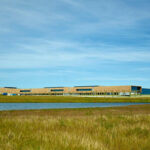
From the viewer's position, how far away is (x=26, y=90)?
607ft

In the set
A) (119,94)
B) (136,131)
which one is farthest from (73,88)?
(136,131)

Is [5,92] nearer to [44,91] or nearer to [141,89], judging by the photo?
[44,91]

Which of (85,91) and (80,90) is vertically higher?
(80,90)

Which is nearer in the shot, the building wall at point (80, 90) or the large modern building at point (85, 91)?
the large modern building at point (85, 91)

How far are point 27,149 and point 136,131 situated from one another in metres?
5.51

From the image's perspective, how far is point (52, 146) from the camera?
600 centimetres

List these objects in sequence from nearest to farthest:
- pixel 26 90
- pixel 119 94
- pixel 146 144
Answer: pixel 146 144 → pixel 119 94 → pixel 26 90

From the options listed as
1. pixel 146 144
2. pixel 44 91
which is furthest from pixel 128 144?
pixel 44 91

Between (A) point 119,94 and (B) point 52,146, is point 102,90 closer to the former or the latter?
(A) point 119,94

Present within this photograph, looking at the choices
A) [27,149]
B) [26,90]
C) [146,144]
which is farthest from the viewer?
[26,90]

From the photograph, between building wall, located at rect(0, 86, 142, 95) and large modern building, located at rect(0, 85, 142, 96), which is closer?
large modern building, located at rect(0, 85, 142, 96)

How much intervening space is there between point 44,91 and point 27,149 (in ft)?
542

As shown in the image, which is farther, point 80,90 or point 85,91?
point 80,90

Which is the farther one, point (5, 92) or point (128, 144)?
point (5, 92)
